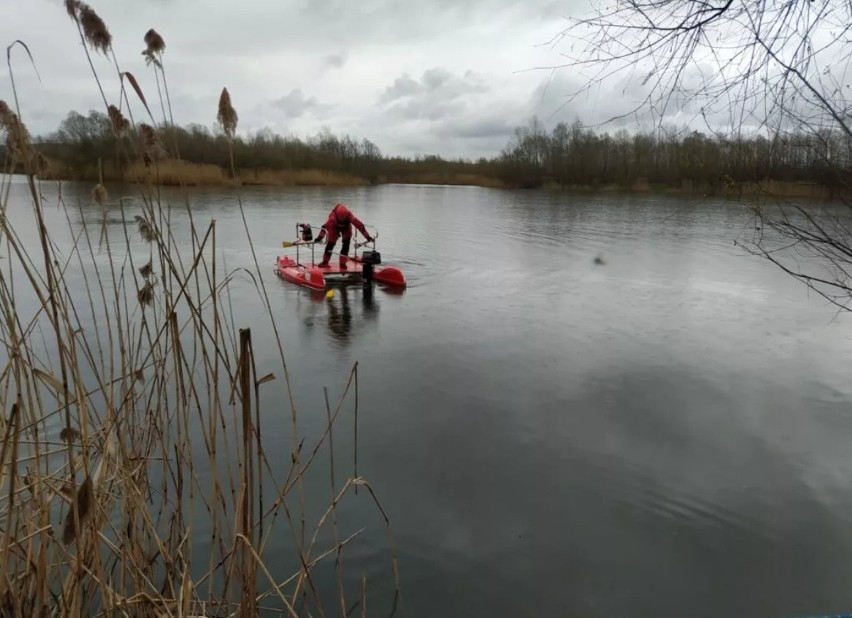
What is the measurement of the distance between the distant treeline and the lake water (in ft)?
3.08

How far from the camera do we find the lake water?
12.2ft

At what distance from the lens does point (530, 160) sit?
60.5 meters

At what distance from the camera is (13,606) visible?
211cm

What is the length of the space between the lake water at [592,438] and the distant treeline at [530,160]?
3.08ft

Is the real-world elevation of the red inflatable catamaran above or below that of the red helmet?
below

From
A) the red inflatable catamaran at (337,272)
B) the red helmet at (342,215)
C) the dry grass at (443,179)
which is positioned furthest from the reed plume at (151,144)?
the dry grass at (443,179)

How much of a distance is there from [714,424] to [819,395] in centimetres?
166

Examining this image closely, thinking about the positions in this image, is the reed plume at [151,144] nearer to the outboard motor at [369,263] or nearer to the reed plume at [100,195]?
the reed plume at [100,195]

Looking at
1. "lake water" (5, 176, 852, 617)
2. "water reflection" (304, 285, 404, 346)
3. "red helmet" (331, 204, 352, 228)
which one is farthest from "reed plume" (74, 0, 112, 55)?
"red helmet" (331, 204, 352, 228)

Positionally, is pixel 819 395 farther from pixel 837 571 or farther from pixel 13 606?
pixel 13 606

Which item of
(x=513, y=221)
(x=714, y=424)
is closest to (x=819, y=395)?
(x=714, y=424)

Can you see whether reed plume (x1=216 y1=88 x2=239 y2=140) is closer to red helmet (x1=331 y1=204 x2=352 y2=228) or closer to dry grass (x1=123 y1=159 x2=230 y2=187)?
dry grass (x1=123 y1=159 x2=230 y2=187)

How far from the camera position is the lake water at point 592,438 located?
3.72m

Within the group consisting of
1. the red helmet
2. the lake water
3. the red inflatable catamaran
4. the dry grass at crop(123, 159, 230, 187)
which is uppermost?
the dry grass at crop(123, 159, 230, 187)
